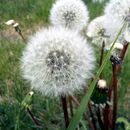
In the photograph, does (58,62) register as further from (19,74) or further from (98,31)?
(19,74)

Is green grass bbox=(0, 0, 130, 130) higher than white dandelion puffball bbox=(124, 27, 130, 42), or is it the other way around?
white dandelion puffball bbox=(124, 27, 130, 42)

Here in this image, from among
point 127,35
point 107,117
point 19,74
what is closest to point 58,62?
point 127,35

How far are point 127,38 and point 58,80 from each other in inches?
17.4

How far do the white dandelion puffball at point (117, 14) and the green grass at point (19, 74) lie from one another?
72cm

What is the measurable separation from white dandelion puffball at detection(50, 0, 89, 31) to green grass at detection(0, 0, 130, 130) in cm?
63

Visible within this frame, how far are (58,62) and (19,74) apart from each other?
69.6 inches

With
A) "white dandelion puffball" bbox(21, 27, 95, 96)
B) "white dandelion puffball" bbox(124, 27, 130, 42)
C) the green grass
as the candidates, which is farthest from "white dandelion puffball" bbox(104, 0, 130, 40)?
the green grass

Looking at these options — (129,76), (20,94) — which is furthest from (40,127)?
(129,76)

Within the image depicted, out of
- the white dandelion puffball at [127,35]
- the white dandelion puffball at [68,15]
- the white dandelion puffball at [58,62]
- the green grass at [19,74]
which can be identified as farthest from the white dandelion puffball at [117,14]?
the green grass at [19,74]

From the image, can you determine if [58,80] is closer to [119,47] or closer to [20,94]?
[119,47]

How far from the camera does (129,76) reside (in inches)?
154

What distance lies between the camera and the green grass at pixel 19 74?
3117 mm

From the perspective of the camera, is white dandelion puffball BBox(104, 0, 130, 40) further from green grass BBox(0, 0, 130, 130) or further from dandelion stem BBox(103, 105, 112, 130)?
green grass BBox(0, 0, 130, 130)

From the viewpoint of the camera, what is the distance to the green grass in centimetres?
312
